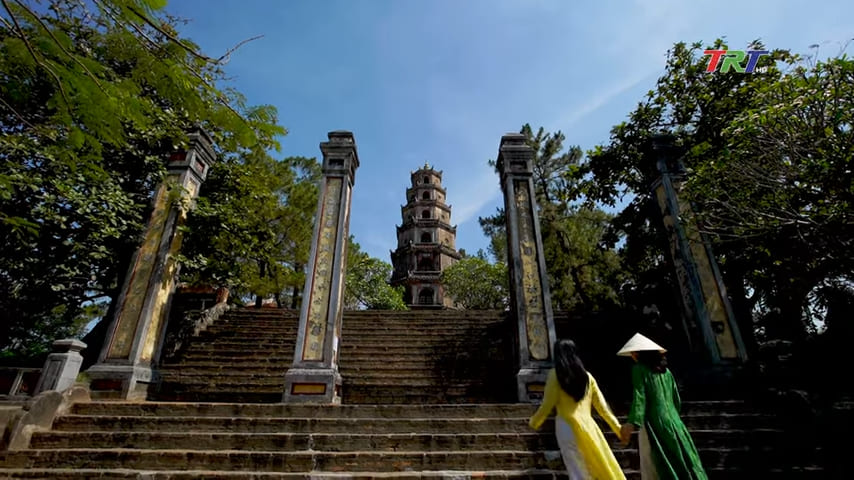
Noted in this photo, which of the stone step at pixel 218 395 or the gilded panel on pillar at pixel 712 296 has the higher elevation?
the gilded panel on pillar at pixel 712 296

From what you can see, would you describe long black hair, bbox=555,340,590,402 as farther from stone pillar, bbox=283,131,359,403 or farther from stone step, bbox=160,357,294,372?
stone step, bbox=160,357,294,372

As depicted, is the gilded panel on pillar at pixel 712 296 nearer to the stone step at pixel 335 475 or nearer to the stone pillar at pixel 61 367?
the stone step at pixel 335 475

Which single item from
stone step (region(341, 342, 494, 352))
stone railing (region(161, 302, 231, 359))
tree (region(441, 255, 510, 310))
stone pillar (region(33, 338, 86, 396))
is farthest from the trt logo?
tree (region(441, 255, 510, 310))

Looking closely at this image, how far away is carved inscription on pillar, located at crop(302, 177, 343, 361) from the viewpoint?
5.90 metres

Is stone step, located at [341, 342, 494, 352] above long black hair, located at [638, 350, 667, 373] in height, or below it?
above

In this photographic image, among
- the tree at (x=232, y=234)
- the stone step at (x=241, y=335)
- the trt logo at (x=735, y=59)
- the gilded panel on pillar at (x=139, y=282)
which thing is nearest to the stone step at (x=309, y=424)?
the gilded panel on pillar at (x=139, y=282)

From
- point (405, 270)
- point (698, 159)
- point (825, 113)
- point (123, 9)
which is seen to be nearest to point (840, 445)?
point (825, 113)

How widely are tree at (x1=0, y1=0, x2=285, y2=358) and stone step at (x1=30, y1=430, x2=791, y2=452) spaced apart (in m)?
2.50

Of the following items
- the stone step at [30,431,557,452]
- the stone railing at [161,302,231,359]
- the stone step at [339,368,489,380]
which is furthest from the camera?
the stone railing at [161,302,231,359]

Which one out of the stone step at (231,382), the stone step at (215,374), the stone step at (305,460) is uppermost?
the stone step at (215,374)

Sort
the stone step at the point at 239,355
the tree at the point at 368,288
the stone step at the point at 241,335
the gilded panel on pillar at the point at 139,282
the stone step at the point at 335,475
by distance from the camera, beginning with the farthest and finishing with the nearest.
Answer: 1. the tree at the point at 368,288
2. the stone step at the point at 241,335
3. the stone step at the point at 239,355
4. the gilded panel on pillar at the point at 139,282
5. the stone step at the point at 335,475

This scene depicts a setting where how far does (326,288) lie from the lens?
250 inches

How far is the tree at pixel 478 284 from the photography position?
22.2 meters

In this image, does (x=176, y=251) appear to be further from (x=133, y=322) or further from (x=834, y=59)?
(x=834, y=59)
